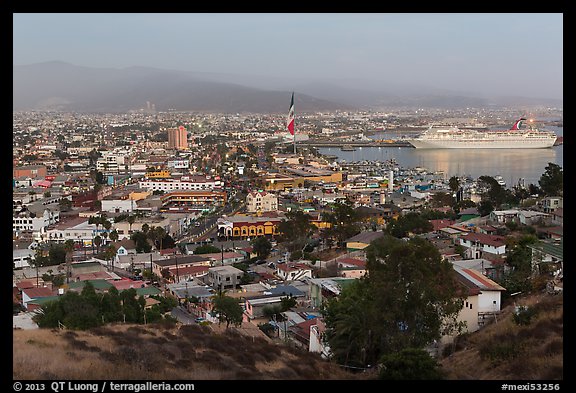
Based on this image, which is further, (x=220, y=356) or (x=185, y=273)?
(x=185, y=273)

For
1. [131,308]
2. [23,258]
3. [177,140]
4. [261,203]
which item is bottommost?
[23,258]

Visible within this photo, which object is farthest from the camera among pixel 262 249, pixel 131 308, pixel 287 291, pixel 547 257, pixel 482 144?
pixel 482 144

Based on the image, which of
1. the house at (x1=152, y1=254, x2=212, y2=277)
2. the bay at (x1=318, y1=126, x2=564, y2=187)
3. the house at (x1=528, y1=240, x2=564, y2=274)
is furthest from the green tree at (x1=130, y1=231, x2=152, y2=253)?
the bay at (x1=318, y1=126, x2=564, y2=187)

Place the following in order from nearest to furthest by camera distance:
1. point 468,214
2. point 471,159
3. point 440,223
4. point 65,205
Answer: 1. point 440,223
2. point 468,214
3. point 65,205
4. point 471,159

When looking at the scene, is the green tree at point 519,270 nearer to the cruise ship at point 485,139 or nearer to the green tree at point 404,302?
the green tree at point 404,302

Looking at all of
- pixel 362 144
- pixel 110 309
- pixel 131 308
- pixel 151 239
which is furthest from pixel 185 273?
pixel 362 144

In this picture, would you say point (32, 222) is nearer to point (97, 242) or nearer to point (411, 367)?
point (97, 242)

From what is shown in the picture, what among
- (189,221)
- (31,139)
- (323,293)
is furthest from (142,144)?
(323,293)
